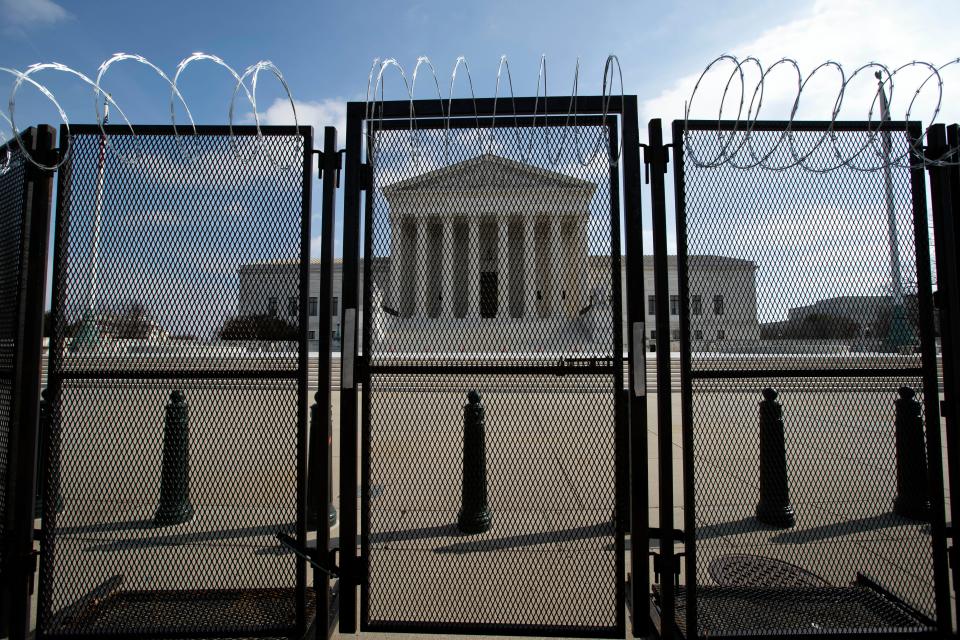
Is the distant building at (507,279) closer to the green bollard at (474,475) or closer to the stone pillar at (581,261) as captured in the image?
the stone pillar at (581,261)

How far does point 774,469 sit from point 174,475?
14.9 ft

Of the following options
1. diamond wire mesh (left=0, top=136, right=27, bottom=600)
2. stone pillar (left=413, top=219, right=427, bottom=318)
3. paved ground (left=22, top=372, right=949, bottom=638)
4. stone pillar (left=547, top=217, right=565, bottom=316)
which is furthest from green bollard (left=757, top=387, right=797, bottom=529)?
diamond wire mesh (left=0, top=136, right=27, bottom=600)

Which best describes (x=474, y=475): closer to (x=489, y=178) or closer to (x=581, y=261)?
(x=581, y=261)

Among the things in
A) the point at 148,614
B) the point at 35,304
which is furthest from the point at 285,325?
the point at 148,614

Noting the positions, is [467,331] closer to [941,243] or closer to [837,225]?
[837,225]

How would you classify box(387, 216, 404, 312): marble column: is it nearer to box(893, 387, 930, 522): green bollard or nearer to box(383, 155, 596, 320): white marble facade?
box(383, 155, 596, 320): white marble facade

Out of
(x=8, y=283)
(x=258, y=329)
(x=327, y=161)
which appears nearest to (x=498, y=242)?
Answer: (x=327, y=161)

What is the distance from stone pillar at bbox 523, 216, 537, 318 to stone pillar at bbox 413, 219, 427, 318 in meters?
0.54

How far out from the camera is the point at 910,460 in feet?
14.3

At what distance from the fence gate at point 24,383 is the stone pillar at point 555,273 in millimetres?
2649

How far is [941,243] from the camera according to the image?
290 cm

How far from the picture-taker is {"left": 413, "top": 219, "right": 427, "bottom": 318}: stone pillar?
10.1ft

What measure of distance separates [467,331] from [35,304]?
225 cm

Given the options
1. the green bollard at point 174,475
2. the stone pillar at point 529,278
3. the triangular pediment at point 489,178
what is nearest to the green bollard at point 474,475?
the stone pillar at point 529,278
